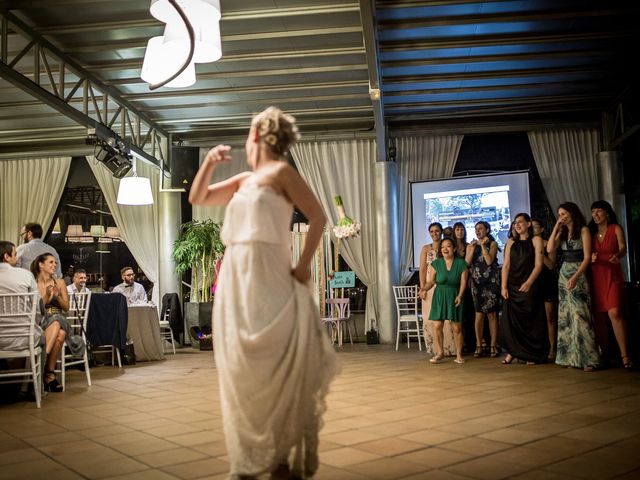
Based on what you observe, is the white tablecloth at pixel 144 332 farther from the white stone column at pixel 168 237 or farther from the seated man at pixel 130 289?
the white stone column at pixel 168 237

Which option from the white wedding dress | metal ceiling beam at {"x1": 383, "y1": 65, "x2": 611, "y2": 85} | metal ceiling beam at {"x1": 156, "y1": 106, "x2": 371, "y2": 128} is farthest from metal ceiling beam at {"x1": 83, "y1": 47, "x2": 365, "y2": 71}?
the white wedding dress

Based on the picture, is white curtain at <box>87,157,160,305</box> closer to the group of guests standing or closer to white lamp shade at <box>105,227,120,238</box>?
white lamp shade at <box>105,227,120,238</box>

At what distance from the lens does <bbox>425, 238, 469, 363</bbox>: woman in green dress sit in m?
6.39

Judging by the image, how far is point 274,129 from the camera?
7.62ft

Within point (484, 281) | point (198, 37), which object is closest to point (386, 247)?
point (484, 281)

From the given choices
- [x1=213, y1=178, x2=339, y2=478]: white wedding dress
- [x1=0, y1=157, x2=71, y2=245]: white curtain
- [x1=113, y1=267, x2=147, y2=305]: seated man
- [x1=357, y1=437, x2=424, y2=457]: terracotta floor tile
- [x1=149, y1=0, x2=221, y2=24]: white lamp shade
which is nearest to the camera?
[x1=213, y1=178, x2=339, y2=478]: white wedding dress

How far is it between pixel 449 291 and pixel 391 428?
10.4 ft

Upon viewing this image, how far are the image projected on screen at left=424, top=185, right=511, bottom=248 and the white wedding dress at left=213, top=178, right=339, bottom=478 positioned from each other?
716 cm

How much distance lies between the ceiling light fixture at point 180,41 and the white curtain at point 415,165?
5927mm

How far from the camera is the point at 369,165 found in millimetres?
10172

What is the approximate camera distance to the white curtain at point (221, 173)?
34.5 feet

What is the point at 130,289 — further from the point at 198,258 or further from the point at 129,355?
the point at 198,258

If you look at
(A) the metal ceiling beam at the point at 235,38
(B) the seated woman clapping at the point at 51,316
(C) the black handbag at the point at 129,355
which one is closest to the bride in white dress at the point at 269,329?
(B) the seated woman clapping at the point at 51,316

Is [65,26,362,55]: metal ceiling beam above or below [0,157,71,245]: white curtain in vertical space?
above
